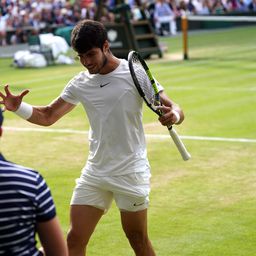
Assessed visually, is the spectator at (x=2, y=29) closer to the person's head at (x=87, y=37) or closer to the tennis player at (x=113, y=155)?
the tennis player at (x=113, y=155)

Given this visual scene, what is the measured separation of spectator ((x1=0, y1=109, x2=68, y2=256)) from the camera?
13.9 feet

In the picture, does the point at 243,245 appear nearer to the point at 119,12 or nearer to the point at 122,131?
the point at 122,131

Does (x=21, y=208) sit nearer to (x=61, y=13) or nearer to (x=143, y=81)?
(x=143, y=81)

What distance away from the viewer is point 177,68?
25906 mm

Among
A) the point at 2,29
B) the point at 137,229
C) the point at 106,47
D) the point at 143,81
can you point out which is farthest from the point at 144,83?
the point at 2,29

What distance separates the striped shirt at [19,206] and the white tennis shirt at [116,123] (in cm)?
239

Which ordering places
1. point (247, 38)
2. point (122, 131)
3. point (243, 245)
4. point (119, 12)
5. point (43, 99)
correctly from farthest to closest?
point (247, 38)
point (119, 12)
point (43, 99)
point (243, 245)
point (122, 131)

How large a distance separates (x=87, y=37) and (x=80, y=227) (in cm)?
150

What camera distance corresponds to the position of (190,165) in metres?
12.4

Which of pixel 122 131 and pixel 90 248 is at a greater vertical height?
pixel 122 131

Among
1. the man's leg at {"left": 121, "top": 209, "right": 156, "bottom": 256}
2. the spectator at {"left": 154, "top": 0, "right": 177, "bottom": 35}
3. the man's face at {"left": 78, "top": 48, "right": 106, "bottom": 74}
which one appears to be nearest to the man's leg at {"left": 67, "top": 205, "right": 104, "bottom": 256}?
the man's leg at {"left": 121, "top": 209, "right": 156, "bottom": 256}

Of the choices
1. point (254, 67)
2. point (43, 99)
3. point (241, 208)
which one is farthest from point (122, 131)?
point (254, 67)

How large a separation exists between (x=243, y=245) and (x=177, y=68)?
17.6 m

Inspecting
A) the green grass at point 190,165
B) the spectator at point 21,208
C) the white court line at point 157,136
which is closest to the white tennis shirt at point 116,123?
the green grass at point 190,165
